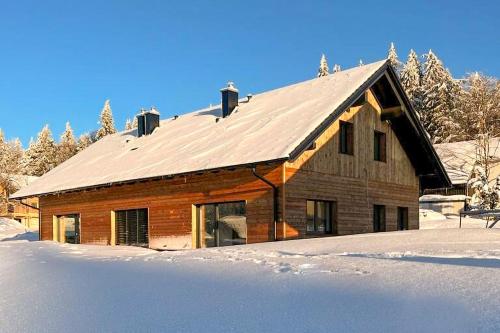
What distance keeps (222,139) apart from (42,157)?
65128 mm

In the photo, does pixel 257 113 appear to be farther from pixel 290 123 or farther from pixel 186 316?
pixel 186 316

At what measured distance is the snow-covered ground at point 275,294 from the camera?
4.48 m

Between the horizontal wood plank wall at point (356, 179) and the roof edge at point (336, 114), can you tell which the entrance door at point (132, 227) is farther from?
the roof edge at point (336, 114)

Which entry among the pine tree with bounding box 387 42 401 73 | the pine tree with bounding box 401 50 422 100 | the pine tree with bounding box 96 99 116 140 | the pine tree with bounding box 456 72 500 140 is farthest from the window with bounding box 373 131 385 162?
the pine tree with bounding box 96 99 116 140

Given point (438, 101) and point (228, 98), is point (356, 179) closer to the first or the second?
point (228, 98)

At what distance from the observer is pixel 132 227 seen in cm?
1967

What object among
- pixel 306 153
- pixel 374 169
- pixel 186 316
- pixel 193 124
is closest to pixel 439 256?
pixel 186 316

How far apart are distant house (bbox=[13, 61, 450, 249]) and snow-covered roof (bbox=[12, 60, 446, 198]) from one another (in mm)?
72

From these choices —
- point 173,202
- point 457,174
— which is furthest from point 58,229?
point 457,174

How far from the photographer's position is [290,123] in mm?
16219

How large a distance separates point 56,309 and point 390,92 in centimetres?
1598

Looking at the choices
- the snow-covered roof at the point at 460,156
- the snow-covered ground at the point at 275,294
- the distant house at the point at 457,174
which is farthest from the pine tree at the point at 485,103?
the snow-covered ground at the point at 275,294

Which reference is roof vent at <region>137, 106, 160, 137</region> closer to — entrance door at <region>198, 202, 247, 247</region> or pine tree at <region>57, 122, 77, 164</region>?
entrance door at <region>198, 202, 247, 247</region>

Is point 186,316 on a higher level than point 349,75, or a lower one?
lower
